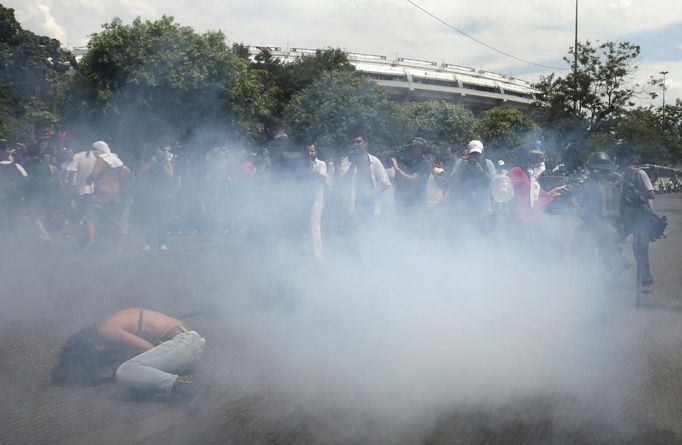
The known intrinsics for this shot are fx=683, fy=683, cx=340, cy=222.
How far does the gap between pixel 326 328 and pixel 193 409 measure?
74.9 inches

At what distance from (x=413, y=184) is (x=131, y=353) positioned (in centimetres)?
512

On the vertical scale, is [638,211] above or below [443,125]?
below

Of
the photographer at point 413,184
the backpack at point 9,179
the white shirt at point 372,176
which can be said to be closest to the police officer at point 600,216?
the photographer at point 413,184

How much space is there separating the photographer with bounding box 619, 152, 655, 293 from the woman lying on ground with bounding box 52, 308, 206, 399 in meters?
4.87

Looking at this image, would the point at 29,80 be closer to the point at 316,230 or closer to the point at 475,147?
the point at 316,230

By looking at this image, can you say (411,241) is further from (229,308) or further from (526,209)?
(229,308)

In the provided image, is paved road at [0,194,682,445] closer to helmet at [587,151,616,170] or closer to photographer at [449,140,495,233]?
helmet at [587,151,616,170]

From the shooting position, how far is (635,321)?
19.1 feet

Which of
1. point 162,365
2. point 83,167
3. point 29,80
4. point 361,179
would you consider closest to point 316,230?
point 361,179

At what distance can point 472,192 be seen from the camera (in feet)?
24.5

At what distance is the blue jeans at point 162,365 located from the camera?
13.0 feet

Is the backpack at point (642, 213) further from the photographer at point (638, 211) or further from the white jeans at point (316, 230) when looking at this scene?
the white jeans at point (316, 230)

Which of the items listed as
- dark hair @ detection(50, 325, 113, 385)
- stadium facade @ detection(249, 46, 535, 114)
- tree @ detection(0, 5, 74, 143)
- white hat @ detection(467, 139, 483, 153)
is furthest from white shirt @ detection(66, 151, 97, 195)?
stadium facade @ detection(249, 46, 535, 114)

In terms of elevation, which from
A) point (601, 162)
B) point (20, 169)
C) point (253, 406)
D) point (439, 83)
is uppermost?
point (439, 83)
